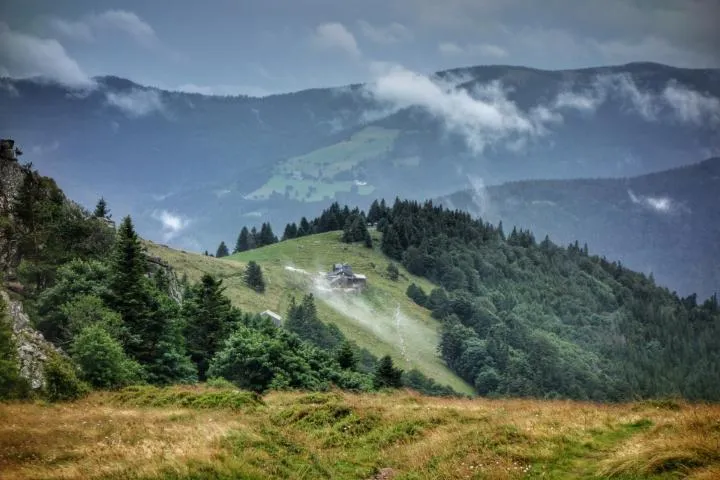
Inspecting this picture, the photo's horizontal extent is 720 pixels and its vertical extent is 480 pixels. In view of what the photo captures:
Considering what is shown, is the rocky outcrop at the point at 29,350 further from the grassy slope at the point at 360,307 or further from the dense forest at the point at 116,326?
the grassy slope at the point at 360,307

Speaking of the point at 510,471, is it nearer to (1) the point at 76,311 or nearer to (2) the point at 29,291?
(1) the point at 76,311

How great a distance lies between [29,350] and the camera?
125ft

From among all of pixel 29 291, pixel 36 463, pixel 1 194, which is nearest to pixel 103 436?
pixel 36 463

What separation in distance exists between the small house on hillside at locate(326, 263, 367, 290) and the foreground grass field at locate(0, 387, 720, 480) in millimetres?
149401

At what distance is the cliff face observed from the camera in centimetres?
5784

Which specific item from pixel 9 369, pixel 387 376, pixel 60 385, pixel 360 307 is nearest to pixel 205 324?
pixel 387 376

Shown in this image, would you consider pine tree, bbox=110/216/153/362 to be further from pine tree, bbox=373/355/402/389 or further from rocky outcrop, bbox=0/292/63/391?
pine tree, bbox=373/355/402/389

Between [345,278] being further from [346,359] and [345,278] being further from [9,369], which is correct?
[9,369]

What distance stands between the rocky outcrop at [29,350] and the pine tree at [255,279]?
112310 mm

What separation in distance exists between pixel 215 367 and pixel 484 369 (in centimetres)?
11743

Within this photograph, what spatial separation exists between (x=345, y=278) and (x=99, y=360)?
Answer: 466 ft

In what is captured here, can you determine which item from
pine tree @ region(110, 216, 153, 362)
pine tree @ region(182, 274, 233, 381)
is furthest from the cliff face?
pine tree @ region(182, 274, 233, 381)

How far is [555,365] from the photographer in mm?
171250

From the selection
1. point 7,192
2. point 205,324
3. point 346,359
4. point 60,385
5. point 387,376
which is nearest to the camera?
point 60,385
